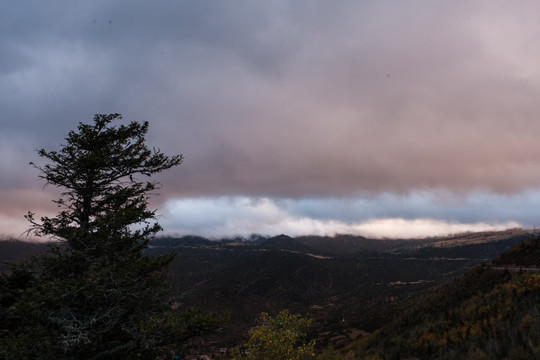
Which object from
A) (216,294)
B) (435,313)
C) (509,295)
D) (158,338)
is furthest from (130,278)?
(216,294)

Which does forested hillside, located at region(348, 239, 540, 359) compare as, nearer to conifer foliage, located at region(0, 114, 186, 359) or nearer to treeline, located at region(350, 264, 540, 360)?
treeline, located at region(350, 264, 540, 360)

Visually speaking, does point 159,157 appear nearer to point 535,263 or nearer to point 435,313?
point 435,313

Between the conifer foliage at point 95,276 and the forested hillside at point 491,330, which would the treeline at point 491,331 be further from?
the conifer foliage at point 95,276

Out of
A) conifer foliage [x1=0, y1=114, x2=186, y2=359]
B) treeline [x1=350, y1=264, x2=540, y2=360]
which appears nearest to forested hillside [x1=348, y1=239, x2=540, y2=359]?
treeline [x1=350, y1=264, x2=540, y2=360]

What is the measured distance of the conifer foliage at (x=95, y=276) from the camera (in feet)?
41.0

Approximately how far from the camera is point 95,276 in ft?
43.6

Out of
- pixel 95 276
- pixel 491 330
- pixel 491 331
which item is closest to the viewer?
pixel 95 276

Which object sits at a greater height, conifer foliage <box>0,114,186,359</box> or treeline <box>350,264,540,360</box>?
conifer foliage <box>0,114,186,359</box>

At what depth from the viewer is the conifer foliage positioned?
1250 cm

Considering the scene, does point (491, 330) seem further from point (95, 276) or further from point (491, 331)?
point (95, 276)

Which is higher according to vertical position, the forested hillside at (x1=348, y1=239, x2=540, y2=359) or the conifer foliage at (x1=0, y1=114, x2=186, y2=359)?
the conifer foliage at (x1=0, y1=114, x2=186, y2=359)

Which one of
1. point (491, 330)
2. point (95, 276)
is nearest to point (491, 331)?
point (491, 330)

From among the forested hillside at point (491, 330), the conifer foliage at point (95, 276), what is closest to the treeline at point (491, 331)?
the forested hillside at point (491, 330)

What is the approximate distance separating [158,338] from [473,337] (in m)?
21.0
